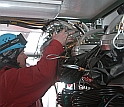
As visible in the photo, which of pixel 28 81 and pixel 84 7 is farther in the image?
pixel 84 7

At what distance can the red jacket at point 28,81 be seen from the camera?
1182 mm

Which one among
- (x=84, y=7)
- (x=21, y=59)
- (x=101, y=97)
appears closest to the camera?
(x=101, y=97)

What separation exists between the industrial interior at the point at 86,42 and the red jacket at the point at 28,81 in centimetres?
5

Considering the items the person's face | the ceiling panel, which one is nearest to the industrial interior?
the ceiling panel

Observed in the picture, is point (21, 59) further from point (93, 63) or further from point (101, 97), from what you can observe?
point (93, 63)

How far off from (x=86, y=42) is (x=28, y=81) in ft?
1.31

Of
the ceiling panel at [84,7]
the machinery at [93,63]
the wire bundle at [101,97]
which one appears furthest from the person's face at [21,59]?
the wire bundle at [101,97]

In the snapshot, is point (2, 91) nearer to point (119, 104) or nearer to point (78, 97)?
point (78, 97)

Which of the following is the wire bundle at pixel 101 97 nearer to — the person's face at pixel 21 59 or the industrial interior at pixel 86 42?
the industrial interior at pixel 86 42

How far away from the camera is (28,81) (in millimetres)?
1260

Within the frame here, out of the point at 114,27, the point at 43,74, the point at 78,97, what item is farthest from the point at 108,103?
the point at 114,27

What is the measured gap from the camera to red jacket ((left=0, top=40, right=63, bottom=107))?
1.18 m

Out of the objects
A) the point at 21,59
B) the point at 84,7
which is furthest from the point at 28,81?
the point at 84,7

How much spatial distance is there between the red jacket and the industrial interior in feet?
0.17
